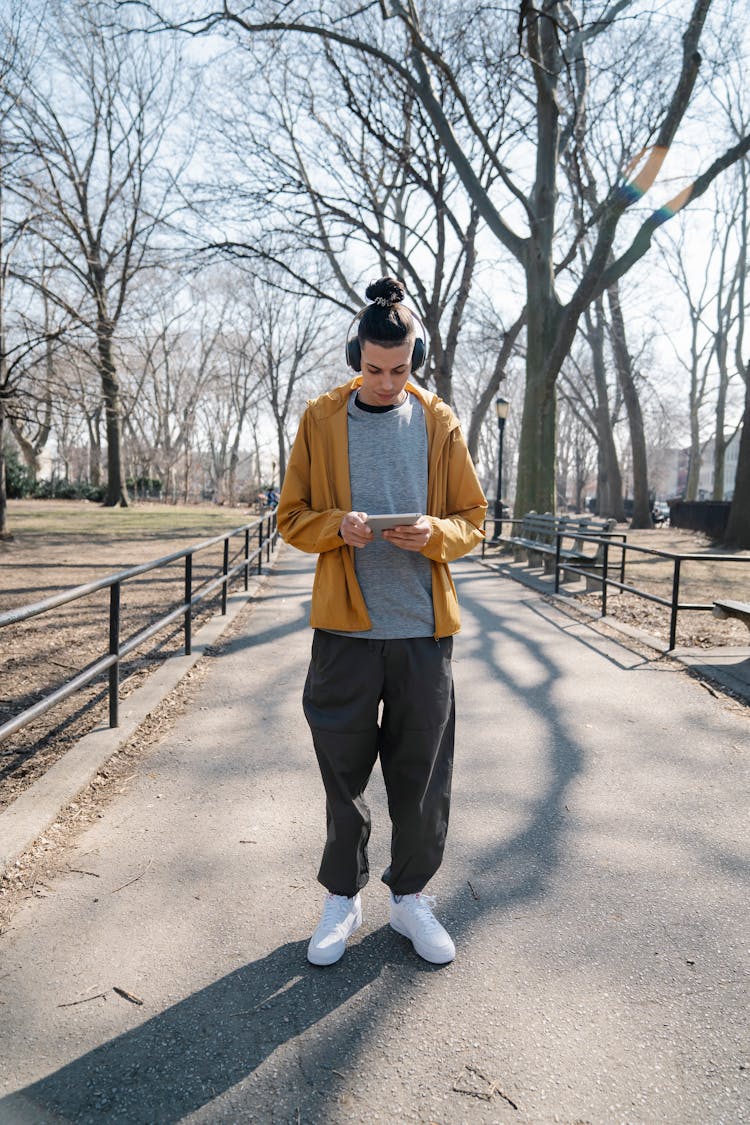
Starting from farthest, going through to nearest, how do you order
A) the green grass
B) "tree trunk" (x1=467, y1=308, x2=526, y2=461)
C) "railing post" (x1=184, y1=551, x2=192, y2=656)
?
1. "tree trunk" (x1=467, y1=308, x2=526, y2=461)
2. the green grass
3. "railing post" (x1=184, y1=551, x2=192, y2=656)

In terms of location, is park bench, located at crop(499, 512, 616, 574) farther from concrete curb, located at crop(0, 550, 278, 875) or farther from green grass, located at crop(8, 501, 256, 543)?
green grass, located at crop(8, 501, 256, 543)

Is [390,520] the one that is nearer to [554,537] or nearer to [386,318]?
[386,318]

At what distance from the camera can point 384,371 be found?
2.34 metres

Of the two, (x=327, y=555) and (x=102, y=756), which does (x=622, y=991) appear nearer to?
(x=327, y=555)

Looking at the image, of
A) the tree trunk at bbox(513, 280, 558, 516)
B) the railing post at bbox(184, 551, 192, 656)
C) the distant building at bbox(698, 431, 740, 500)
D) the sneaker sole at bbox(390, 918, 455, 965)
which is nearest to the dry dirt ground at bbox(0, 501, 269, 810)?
the railing post at bbox(184, 551, 192, 656)

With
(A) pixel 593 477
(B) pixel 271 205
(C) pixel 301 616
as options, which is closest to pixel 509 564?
(C) pixel 301 616

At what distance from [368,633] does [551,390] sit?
1224 centimetres

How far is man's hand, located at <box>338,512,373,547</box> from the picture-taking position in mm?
2176

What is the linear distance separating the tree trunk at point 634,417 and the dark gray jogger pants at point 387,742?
2454 centimetres

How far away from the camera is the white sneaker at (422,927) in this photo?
2.40 meters

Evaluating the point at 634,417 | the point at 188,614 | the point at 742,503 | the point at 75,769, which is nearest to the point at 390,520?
the point at 75,769

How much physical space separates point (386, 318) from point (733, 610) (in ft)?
16.3

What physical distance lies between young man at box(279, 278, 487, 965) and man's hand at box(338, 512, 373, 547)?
0.07 meters

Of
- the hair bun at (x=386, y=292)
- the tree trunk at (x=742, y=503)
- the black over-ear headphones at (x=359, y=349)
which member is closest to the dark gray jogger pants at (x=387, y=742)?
the black over-ear headphones at (x=359, y=349)
